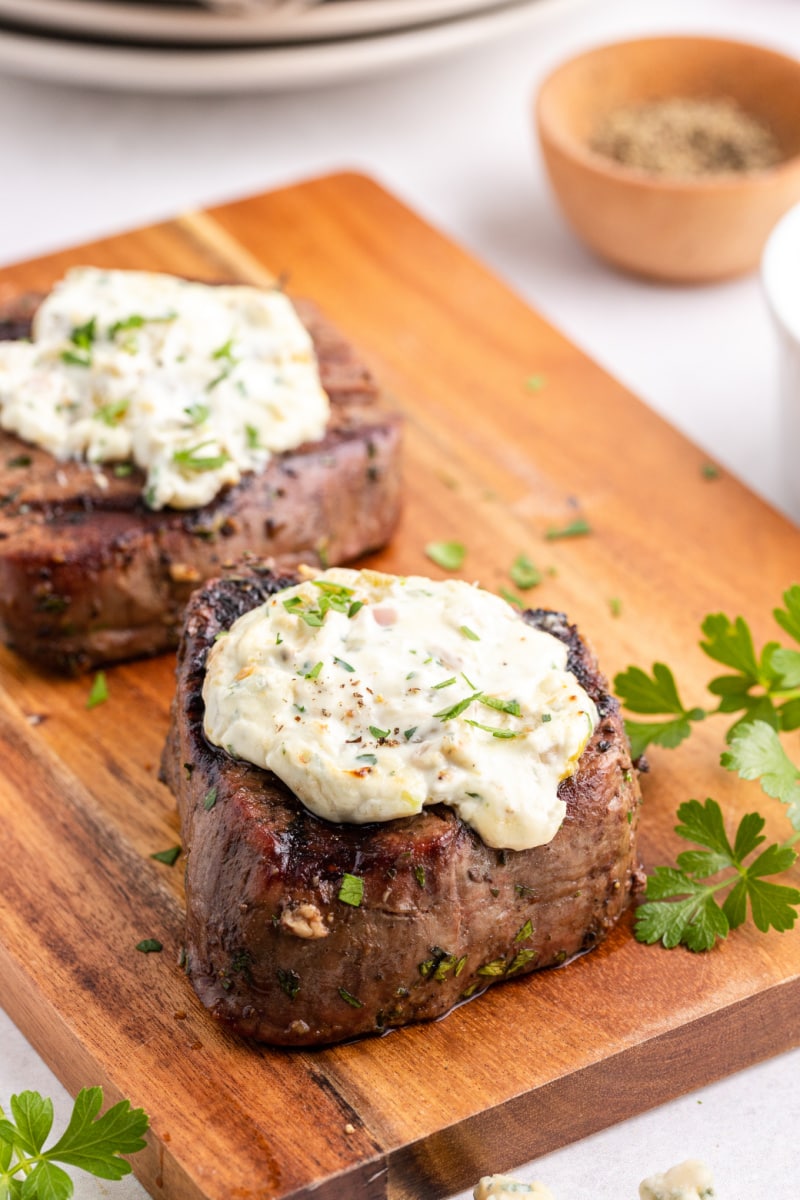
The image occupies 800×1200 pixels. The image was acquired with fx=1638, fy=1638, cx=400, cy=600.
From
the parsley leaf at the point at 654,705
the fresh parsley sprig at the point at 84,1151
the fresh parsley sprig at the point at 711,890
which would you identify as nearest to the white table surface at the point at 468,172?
the parsley leaf at the point at 654,705

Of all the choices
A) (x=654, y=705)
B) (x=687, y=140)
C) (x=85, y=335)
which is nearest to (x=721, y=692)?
(x=654, y=705)

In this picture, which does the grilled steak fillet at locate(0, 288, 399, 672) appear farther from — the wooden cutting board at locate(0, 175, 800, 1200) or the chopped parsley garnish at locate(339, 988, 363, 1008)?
the chopped parsley garnish at locate(339, 988, 363, 1008)

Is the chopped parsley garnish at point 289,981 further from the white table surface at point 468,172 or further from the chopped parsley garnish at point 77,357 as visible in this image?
the white table surface at point 468,172

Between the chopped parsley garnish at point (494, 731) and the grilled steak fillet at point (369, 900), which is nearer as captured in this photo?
the grilled steak fillet at point (369, 900)

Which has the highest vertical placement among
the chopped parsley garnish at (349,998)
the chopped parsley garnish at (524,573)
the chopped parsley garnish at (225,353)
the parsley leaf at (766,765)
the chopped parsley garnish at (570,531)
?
the chopped parsley garnish at (225,353)

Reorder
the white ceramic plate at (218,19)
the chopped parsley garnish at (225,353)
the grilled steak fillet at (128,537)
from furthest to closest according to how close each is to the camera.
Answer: the white ceramic plate at (218,19)
the chopped parsley garnish at (225,353)
the grilled steak fillet at (128,537)

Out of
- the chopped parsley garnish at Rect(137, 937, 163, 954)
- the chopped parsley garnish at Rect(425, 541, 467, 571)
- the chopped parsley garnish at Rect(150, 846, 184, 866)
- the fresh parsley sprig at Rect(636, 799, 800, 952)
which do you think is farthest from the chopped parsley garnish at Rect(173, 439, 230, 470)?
the fresh parsley sprig at Rect(636, 799, 800, 952)

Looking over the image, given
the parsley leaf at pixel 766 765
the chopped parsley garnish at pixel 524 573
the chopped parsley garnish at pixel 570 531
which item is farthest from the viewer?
A: the chopped parsley garnish at pixel 570 531
